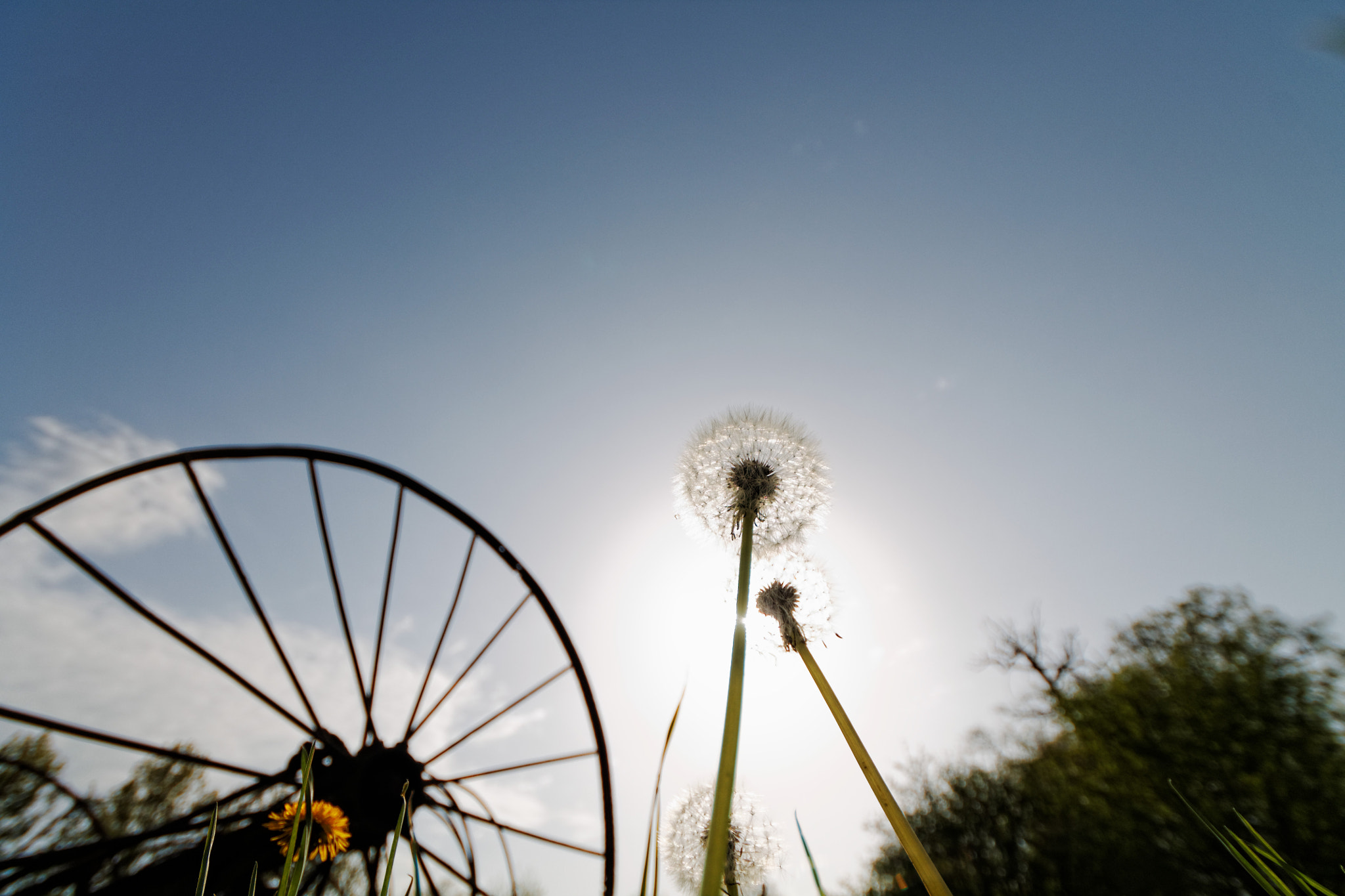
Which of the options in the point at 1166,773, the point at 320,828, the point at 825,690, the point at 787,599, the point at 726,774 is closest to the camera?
the point at 726,774

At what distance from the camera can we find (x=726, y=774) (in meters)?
0.95

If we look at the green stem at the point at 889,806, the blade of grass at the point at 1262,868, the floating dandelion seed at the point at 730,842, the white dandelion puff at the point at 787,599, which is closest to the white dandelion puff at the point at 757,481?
the white dandelion puff at the point at 787,599

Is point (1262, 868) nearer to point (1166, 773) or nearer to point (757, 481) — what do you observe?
point (757, 481)

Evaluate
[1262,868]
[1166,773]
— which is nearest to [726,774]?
[1262,868]

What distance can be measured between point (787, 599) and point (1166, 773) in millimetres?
21303

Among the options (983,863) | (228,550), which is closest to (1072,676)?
(983,863)

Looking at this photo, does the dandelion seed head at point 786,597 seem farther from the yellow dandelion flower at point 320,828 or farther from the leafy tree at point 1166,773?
the leafy tree at point 1166,773

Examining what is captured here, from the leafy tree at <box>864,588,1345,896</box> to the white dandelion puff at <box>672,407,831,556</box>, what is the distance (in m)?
19.4

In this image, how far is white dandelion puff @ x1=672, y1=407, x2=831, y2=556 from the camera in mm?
2297

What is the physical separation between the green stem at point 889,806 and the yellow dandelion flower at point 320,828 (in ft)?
7.77

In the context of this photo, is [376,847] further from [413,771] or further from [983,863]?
[983,863]

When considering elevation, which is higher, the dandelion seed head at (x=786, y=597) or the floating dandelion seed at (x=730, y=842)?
the dandelion seed head at (x=786, y=597)

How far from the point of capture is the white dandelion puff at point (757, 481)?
2297 millimetres

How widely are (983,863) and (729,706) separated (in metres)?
29.0
